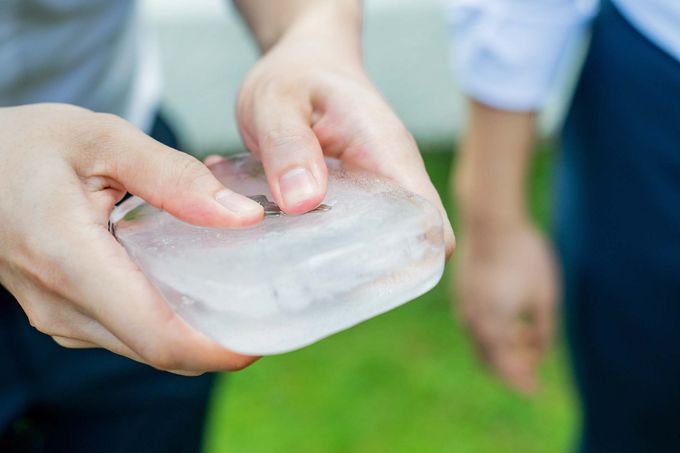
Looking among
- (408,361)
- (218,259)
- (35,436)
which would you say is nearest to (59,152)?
(218,259)

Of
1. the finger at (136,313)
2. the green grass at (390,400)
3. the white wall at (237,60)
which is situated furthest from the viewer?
the white wall at (237,60)

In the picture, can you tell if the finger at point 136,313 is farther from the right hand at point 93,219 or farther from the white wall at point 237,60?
the white wall at point 237,60

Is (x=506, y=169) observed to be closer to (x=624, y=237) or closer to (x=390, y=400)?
(x=624, y=237)

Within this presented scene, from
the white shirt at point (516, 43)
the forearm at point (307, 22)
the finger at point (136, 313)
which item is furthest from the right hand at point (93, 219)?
the white shirt at point (516, 43)

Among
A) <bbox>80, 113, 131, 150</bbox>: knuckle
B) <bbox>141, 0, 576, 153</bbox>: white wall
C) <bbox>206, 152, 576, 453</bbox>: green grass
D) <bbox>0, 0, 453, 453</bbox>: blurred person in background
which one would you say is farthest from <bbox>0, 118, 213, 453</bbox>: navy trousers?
<bbox>141, 0, 576, 153</bbox>: white wall

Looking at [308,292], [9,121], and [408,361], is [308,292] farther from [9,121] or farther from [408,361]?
[408,361]

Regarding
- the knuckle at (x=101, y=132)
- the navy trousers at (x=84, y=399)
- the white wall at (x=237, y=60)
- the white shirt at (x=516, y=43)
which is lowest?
the white wall at (x=237, y=60)

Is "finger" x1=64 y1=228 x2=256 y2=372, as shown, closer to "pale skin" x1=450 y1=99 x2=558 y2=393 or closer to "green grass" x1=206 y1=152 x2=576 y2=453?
"pale skin" x1=450 y1=99 x2=558 y2=393
